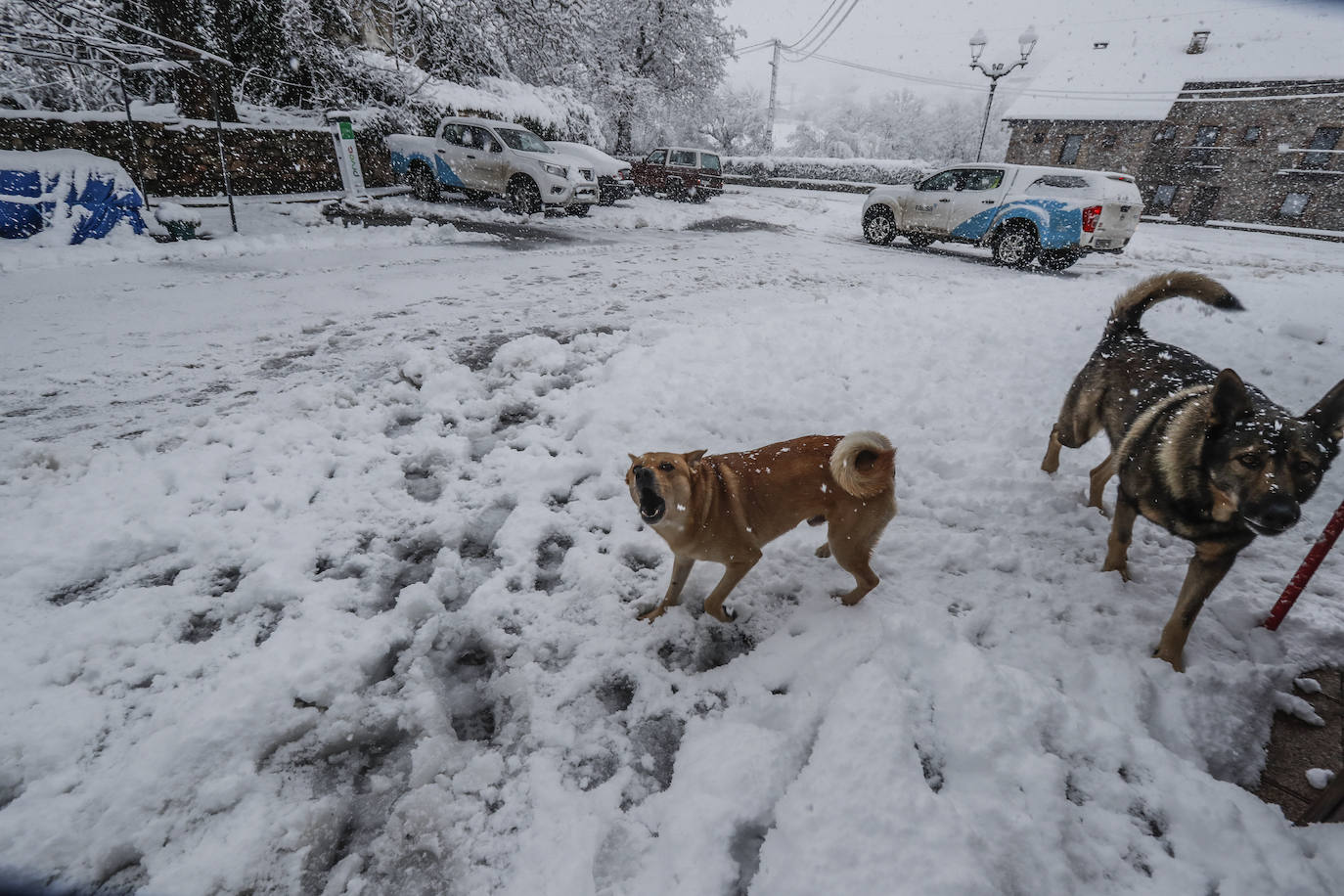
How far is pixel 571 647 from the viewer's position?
237 centimetres

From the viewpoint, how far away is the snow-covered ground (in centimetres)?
163

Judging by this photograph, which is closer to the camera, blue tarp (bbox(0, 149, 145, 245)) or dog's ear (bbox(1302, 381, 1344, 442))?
dog's ear (bbox(1302, 381, 1344, 442))

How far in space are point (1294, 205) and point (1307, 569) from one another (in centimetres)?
4186

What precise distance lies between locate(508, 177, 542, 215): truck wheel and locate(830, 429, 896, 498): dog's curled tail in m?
12.7

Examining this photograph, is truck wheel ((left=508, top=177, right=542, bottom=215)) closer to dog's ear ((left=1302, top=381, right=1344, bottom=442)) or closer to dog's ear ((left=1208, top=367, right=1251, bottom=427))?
dog's ear ((left=1208, top=367, right=1251, bottom=427))

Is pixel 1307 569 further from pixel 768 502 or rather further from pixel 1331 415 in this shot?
pixel 768 502

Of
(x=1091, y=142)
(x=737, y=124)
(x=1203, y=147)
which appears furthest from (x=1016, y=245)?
(x=737, y=124)

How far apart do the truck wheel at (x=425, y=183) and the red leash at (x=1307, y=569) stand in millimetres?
16058

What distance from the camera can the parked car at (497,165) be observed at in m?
12.6

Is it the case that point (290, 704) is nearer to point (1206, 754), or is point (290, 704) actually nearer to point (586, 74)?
point (1206, 754)

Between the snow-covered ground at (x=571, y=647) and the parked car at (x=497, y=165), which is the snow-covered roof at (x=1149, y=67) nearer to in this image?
the parked car at (x=497, y=165)

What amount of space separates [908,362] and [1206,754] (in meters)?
3.80

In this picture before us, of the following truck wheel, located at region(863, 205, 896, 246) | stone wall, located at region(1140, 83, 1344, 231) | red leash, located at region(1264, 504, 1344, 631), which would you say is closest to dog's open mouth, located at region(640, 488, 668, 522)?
red leash, located at region(1264, 504, 1344, 631)

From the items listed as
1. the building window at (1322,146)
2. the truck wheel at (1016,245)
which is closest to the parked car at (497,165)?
the truck wheel at (1016,245)
